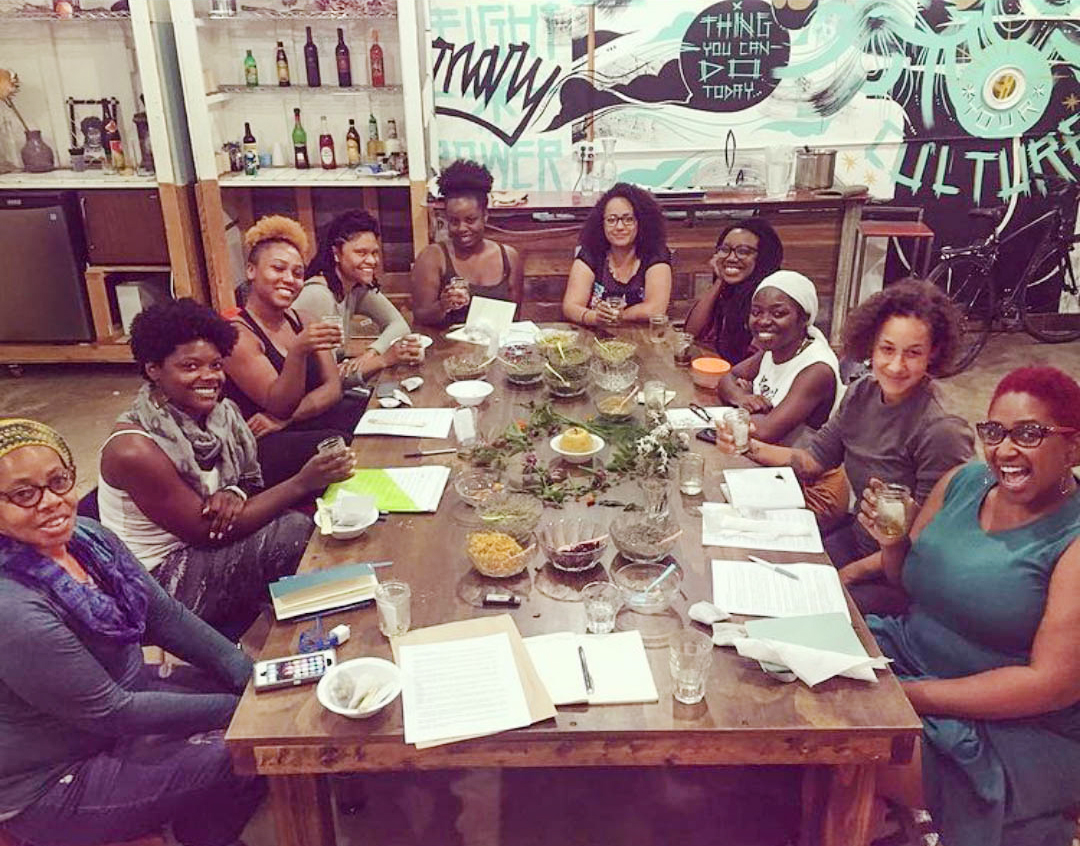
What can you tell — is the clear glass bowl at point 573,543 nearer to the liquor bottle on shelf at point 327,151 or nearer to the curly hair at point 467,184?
the curly hair at point 467,184

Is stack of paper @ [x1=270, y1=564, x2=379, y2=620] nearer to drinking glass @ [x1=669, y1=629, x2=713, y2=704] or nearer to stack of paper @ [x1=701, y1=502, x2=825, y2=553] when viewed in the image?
drinking glass @ [x1=669, y1=629, x2=713, y2=704]

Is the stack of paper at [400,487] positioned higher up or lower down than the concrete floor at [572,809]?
higher up

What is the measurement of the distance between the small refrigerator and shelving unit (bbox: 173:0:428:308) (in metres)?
0.74

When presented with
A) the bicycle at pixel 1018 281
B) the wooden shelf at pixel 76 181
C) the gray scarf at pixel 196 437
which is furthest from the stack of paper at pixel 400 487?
the bicycle at pixel 1018 281

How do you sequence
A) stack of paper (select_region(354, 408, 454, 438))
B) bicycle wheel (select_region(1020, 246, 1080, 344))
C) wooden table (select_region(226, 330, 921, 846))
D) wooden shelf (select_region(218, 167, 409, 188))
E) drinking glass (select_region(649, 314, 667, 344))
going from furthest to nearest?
bicycle wheel (select_region(1020, 246, 1080, 344)) → wooden shelf (select_region(218, 167, 409, 188)) → drinking glass (select_region(649, 314, 667, 344)) → stack of paper (select_region(354, 408, 454, 438)) → wooden table (select_region(226, 330, 921, 846))

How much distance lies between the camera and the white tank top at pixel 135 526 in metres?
2.37

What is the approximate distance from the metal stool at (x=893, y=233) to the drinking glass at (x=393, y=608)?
170 inches

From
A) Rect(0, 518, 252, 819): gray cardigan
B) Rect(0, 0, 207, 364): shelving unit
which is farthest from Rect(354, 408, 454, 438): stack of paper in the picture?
Rect(0, 0, 207, 364): shelving unit

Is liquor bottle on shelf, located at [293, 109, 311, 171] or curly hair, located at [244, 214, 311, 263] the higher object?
liquor bottle on shelf, located at [293, 109, 311, 171]

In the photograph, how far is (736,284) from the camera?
378cm

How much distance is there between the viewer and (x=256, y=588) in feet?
8.47

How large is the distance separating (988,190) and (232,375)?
5.05 meters

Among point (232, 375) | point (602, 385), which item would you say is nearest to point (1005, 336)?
point (602, 385)

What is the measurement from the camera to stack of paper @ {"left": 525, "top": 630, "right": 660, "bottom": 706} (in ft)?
5.50
